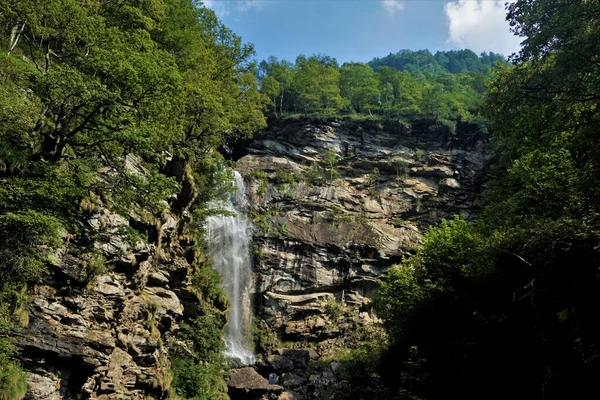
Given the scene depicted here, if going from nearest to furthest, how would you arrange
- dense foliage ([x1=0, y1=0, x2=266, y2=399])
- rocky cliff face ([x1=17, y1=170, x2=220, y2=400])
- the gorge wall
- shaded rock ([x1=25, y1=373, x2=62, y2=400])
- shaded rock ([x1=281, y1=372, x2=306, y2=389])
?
dense foliage ([x1=0, y1=0, x2=266, y2=399]) < shaded rock ([x1=25, y1=373, x2=62, y2=400]) < rocky cliff face ([x1=17, y1=170, x2=220, y2=400]) < the gorge wall < shaded rock ([x1=281, y1=372, x2=306, y2=389])

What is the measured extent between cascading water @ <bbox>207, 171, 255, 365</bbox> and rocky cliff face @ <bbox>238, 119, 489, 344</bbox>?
3.59 ft

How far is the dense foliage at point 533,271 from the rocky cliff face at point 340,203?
11.8 m

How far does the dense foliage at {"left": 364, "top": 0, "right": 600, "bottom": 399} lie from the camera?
7383 millimetres

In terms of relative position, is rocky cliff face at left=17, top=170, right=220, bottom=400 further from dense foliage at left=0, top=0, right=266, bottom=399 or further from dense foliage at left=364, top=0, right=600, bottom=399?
dense foliage at left=364, top=0, right=600, bottom=399

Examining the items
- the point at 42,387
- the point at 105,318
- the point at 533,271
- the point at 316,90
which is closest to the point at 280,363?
the point at 105,318

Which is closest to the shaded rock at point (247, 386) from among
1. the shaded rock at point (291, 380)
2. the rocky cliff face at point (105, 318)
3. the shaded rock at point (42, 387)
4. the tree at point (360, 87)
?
the shaded rock at point (291, 380)

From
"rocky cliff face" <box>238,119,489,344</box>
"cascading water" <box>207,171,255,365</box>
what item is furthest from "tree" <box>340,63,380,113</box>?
"cascading water" <box>207,171,255,365</box>

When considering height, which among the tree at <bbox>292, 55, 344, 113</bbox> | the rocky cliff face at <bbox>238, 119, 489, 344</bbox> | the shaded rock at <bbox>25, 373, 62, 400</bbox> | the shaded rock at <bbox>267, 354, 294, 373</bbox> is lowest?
the shaded rock at <bbox>25, 373, 62, 400</bbox>

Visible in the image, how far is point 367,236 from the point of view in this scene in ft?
104

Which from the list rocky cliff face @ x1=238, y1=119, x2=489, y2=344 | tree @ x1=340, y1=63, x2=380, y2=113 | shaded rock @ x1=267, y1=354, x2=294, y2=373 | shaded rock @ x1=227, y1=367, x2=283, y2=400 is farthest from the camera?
tree @ x1=340, y1=63, x2=380, y2=113

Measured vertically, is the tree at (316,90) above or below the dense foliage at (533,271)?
above

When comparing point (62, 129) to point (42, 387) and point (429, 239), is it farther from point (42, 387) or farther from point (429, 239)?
point (429, 239)

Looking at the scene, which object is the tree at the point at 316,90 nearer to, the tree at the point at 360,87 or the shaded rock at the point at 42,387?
the tree at the point at 360,87

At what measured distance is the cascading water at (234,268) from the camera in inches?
978
